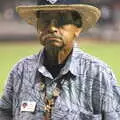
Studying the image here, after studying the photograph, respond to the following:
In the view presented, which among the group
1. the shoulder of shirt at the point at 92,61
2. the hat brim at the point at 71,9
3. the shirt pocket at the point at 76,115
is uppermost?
the hat brim at the point at 71,9

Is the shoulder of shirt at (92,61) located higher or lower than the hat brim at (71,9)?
lower

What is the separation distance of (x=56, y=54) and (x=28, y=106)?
335mm

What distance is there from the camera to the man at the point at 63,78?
3.91 m

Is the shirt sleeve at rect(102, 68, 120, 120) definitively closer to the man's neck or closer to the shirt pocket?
the shirt pocket

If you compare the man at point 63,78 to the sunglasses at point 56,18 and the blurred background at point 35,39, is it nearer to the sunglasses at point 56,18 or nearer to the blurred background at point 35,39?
the sunglasses at point 56,18

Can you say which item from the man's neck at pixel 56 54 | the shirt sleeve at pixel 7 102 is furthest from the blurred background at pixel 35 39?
the man's neck at pixel 56 54

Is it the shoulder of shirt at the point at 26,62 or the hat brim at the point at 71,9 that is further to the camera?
the shoulder of shirt at the point at 26,62

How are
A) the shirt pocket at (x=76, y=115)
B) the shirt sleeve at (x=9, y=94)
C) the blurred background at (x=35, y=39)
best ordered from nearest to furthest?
the shirt pocket at (x=76, y=115), the shirt sleeve at (x=9, y=94), the blurred background at (x=35, y=39)

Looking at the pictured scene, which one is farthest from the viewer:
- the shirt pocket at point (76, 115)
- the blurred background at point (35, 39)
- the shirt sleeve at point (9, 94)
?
the blurred background at point (35, 39)

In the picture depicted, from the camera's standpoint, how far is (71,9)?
155 inches

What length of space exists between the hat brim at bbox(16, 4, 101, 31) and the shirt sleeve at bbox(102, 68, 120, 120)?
37 centimetres

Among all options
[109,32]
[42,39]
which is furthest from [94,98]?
[109,32]

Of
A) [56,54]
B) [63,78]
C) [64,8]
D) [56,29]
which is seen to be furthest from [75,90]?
[64,8]

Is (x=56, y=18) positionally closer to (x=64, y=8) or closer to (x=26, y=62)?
(x=64, y=8)
